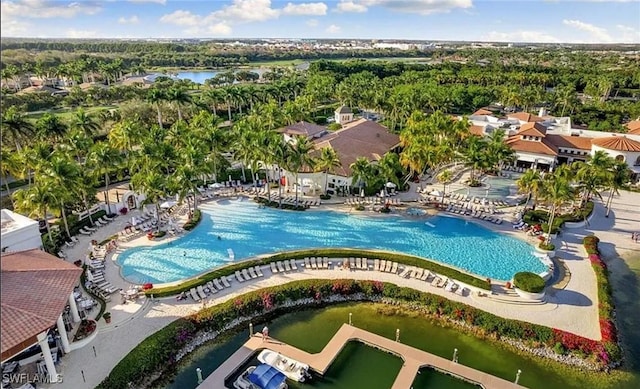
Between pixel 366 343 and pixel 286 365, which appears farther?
pixel 366 343

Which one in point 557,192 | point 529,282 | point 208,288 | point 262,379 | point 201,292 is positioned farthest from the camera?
point 557,192

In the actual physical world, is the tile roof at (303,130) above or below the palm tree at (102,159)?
below

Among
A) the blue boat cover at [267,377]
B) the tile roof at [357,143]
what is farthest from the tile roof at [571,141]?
the blue boat cover at [267,377]

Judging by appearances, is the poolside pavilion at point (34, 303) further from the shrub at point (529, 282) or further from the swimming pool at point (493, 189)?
the swimming pool at point (493, 189)

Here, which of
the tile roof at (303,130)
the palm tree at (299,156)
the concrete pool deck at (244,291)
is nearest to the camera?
the concrete pool deck at (244,291)

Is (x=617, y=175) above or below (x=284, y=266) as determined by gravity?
above

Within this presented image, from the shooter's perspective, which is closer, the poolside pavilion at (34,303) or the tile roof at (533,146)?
the poolside pavilion at (34,303)

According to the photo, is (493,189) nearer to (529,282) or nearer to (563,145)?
(563,145)

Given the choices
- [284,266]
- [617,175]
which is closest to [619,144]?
[617,175]
